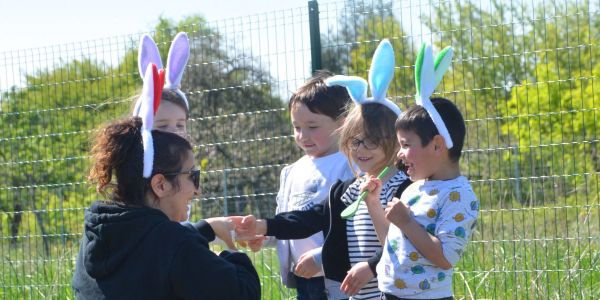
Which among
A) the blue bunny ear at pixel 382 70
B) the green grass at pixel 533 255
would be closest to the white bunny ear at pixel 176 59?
the blue bunny ear at pixel 382 70

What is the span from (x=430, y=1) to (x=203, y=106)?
1.69m

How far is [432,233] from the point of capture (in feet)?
11.3

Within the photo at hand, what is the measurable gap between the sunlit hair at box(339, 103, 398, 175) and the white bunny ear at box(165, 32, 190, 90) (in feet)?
3.29

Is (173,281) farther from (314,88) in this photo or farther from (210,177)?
(210,177)

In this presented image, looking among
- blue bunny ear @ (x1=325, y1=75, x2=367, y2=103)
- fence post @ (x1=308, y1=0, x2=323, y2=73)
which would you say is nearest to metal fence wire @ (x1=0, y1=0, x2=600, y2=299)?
fence post @ (x1=308, y1=0, x2=323, y2=73)

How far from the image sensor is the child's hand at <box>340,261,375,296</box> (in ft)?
12.0

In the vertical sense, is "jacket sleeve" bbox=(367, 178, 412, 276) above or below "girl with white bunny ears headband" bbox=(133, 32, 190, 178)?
below

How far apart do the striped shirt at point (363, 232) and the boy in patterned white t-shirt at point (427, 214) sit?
21 centimetres

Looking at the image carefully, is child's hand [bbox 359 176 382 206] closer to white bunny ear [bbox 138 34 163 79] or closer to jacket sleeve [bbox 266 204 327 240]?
jacket sleeve [bbox 266 204 327 240]

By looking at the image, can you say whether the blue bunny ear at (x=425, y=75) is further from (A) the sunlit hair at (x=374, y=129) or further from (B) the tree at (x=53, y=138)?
(B) the tree at (x=53, y=138)

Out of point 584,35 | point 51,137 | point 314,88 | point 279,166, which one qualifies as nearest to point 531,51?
point 584,35

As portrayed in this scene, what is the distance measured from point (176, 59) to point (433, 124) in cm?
145

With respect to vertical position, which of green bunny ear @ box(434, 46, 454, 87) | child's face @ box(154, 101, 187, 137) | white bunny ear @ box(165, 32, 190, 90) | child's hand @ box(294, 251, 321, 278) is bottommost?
child's hand @ box(294, 251, 321, 278)

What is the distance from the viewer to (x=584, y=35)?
267 inches
